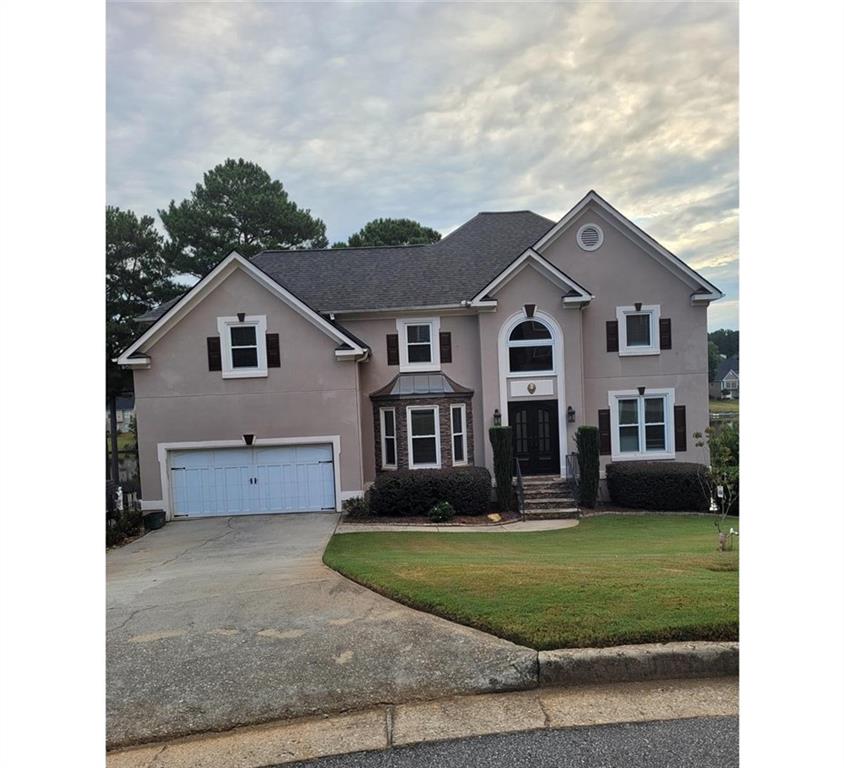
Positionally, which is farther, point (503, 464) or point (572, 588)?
point (503, 464)

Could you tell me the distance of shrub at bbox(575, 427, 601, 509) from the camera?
13789 mm

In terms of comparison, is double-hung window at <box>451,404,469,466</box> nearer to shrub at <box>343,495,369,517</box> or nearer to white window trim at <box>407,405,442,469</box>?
white window trim at <box>407,405,442,469</box>

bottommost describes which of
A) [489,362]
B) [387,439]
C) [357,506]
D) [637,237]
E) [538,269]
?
[357,506]

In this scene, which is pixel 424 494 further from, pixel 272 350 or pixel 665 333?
pixel 665 333

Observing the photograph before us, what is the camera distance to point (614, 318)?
15.1 m

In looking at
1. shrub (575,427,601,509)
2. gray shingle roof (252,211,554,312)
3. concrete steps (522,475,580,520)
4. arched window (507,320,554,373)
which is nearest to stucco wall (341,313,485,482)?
gray shingle roof (252,211,554,312)

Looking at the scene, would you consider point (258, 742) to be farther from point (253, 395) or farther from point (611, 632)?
point (253, 395)

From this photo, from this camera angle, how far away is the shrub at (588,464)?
13.8 metres

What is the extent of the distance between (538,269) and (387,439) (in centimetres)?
677

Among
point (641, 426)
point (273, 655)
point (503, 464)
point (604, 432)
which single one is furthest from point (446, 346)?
point (273, 655)

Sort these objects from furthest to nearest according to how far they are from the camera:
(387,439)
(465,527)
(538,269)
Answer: (387,439) < (538,269) < (465,527)

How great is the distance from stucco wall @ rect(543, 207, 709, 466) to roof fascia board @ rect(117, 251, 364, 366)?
7210mm
